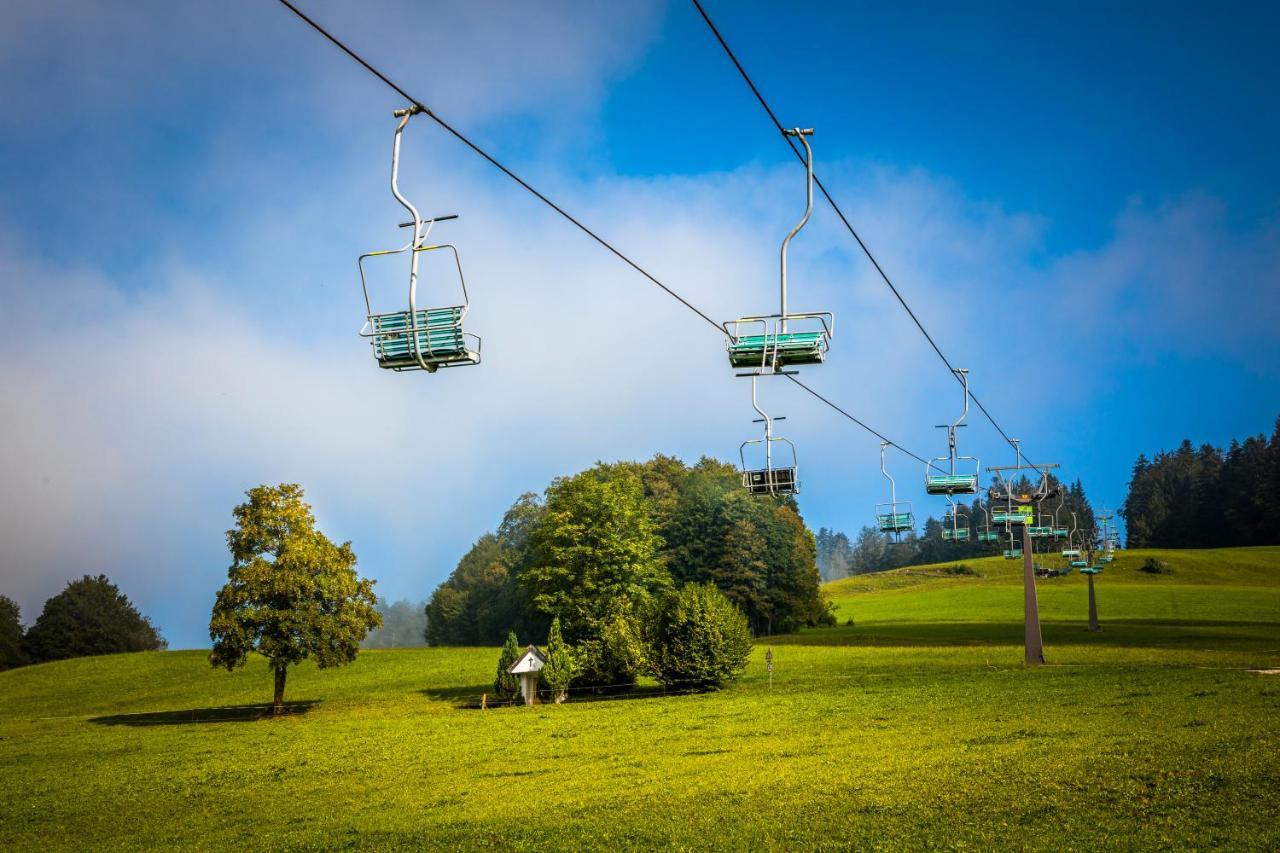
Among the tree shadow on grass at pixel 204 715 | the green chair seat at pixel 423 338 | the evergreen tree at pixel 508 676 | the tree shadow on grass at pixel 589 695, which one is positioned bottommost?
the tree shadow on grass at pixel 204 715

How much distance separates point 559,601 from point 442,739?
21.5 m

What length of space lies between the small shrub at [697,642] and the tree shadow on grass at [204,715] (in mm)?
21759

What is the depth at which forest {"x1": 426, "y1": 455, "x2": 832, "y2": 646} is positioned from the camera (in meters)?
57.8

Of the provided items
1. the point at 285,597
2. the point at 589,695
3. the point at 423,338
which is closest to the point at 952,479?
the point at 423,338

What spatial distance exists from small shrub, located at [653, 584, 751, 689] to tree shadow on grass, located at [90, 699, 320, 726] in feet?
71.4

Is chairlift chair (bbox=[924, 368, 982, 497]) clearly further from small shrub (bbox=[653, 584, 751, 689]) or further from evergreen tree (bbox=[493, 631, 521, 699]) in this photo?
evergreen tree (bbox=[493, 631, 521, 699])

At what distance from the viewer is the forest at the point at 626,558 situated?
5775 centimetres

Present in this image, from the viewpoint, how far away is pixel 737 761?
82.0 feet

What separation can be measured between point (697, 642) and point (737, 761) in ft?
74.8

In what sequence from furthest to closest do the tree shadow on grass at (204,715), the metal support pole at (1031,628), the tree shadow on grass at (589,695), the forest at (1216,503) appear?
the forest at (1216,503), the tree shadow on grass at (204,715), the tree shadow on grass at (589,695), the metal support pole at (1031,628)

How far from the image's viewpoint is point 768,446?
750 inches

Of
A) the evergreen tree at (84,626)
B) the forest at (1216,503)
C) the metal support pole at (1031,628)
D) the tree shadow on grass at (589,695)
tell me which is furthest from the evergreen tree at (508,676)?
the forest at (1216,503)

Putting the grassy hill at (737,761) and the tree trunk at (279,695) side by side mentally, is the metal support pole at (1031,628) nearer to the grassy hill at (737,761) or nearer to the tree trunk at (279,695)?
the grassy hill at (737,761)

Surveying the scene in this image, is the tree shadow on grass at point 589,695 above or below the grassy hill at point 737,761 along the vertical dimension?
below
